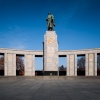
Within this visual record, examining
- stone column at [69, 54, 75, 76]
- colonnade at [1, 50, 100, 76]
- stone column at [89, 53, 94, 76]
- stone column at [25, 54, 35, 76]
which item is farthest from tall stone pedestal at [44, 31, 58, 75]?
stone column at [89, 53, 94, 76]

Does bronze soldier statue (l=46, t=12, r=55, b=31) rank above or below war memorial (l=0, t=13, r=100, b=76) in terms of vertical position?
above

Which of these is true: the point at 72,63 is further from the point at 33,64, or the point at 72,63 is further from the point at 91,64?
the point at 33,64

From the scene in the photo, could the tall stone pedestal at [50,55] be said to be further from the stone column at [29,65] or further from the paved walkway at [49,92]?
the paved walkway at [49,92]

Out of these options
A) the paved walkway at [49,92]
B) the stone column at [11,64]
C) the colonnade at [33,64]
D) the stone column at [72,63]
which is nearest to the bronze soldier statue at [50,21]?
the colonnade at [33,64]

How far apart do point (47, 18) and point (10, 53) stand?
16118 millimetres

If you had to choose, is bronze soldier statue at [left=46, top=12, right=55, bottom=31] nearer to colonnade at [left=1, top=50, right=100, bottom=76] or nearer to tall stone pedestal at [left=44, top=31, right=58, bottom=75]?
tall stone pedestal at [left=44, top=31, right=58, bottom=75]

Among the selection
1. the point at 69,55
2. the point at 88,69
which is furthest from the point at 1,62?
the point at 88,69

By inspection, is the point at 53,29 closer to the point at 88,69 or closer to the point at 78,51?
the point at 78,51

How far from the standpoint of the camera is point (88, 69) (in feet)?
171

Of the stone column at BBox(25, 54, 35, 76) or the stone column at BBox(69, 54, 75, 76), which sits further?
the stone column at BBox(69, 54, 75, 76)

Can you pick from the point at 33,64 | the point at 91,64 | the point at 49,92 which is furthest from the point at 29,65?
the point at 49,92

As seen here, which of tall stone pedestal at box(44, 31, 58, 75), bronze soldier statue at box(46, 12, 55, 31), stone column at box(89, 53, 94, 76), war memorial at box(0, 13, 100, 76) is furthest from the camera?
stone column at box(89, 53, 94, 76)

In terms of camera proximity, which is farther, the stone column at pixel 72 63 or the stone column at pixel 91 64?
the stone column at pixel 72 63

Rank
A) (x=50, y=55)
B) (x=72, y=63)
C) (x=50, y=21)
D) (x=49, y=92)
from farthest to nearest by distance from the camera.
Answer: (x=72, y=63), (x=50, y=21), (x=50, y=55), (x=49, y=92)
